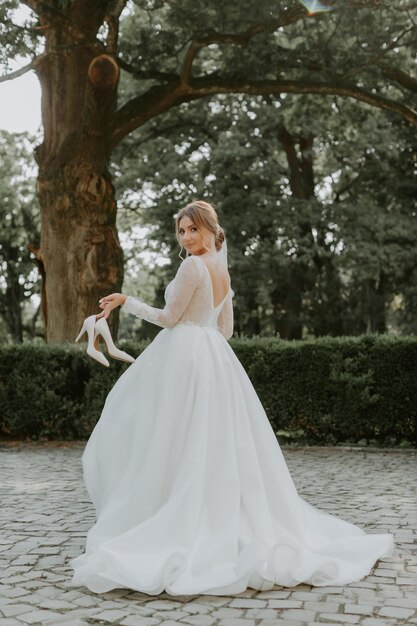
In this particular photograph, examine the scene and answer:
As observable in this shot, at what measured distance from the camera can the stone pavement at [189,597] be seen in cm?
372

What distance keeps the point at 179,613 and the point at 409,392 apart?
7.91 meters

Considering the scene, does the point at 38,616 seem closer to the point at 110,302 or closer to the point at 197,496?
the point at 197,496

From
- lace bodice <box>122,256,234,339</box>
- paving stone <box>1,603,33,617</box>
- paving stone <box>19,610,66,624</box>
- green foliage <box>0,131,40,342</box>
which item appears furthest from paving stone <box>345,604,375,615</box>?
green foliage <box>0,131,40,342</box>

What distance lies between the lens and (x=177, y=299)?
15.5ft

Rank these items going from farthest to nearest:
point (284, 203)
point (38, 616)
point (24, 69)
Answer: point (284, 203) → point (24, 69) → point (38, 616)

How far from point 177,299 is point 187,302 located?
7 cm

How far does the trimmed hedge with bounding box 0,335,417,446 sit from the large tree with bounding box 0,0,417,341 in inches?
52.3

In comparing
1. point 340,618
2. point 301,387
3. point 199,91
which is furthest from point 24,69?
point 340,618

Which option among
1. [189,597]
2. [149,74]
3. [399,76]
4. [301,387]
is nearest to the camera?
[189,597]

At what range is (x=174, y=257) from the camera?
2170 centimetres

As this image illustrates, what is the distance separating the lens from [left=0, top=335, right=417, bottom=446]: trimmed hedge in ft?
36.6

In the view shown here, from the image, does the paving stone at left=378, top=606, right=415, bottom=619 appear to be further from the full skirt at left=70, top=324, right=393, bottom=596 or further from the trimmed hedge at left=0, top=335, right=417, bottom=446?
the trimmed hedge at left=0, top=335, right=417, bottom=446

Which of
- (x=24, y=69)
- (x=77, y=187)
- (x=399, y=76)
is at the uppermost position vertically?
(x=399, y=76)

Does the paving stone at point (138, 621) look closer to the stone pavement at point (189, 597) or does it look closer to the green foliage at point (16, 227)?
the stone pavement at point (189, 597)
